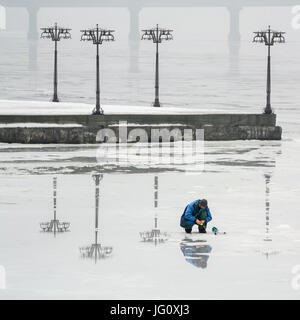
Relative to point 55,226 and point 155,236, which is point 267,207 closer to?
point 155,236

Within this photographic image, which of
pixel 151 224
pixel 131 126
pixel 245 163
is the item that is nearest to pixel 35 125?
pixel 131 126

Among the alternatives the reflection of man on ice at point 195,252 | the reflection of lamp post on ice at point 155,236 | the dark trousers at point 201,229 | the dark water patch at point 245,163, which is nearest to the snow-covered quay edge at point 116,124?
the dark water patch at point 245,163

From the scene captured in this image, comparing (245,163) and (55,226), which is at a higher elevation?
(245,163)

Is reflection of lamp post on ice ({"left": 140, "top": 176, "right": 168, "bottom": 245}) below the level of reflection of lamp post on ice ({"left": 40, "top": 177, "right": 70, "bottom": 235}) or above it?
below

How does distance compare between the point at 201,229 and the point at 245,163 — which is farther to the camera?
the point at 245,163

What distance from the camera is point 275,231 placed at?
22.7m

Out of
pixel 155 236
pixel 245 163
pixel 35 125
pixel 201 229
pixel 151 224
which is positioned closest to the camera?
pixel 155 236

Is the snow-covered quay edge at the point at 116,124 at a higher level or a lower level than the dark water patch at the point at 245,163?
higher

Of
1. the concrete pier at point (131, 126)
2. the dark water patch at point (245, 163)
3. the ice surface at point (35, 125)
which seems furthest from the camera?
the concrete pier at point (131, 126)

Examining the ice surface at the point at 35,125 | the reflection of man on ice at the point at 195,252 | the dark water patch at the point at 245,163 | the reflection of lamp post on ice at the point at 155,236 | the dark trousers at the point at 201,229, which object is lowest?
the reflection of man on ice at the point at 195,252

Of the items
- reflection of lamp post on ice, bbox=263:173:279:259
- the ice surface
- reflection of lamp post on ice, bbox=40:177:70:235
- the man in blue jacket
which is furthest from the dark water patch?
the man in blue jacket

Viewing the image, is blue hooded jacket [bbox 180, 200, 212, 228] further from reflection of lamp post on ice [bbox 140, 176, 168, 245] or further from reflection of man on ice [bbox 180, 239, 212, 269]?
reflection of man on ice [bbox 180, 239, 212, 269]

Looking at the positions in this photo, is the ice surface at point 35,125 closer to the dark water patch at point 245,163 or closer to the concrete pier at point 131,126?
the concrete pier at point 131,126

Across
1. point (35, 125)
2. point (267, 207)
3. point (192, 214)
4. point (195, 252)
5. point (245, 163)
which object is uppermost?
point (35, 125)
